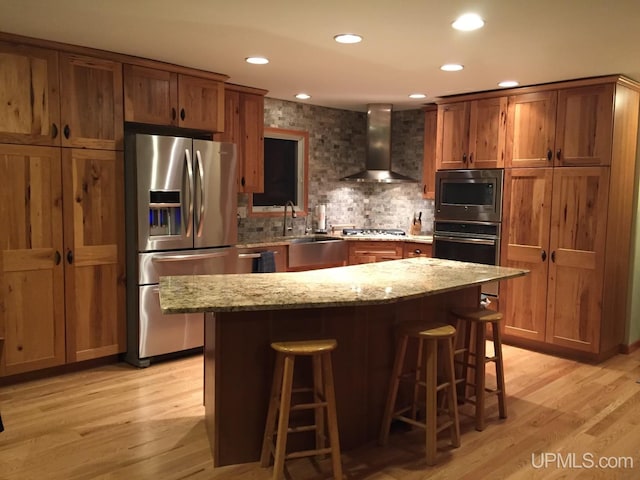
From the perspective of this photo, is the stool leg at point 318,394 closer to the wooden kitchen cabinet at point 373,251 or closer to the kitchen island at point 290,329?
the kitchen island at point 290,329

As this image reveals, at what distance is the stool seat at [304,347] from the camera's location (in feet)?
7.72

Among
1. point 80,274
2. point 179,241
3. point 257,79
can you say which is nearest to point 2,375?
point 80,274

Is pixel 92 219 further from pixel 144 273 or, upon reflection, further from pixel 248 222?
pixel 248 222

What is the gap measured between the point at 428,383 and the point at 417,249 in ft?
9.55

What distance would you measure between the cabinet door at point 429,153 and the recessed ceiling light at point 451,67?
1.61m

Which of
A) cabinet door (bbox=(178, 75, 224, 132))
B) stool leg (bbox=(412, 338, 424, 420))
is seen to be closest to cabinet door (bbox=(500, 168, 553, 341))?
stool leg (bbox=(412, 338, 424, 420))

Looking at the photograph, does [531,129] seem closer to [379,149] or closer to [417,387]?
[379,149]

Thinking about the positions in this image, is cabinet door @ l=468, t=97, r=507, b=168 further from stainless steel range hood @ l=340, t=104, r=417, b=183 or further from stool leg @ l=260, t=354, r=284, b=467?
stool leg @ l=260, t=354, r=284, b=467

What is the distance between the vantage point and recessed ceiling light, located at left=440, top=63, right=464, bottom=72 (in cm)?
385

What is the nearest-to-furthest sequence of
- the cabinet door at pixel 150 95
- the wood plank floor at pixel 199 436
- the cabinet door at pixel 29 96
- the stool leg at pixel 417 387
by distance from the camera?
1. the wood plank floor at pixel 199 436
2. the stool leg at pixel 417 387
3. the cabinet door at pixel 29 96
4. the cabinet door at pixel 150 95

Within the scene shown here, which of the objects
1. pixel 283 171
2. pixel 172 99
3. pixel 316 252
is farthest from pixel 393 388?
pixel 283 171

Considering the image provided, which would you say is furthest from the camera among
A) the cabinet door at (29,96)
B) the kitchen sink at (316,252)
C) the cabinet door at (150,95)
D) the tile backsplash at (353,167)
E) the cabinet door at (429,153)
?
the tile backsplash at (353,167)

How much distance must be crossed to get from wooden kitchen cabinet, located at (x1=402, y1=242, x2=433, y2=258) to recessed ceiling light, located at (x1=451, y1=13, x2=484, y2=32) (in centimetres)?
273

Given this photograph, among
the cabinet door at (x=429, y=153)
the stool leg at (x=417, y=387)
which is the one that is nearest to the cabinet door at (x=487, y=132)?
the cabinet door at (x=429, y=153)
